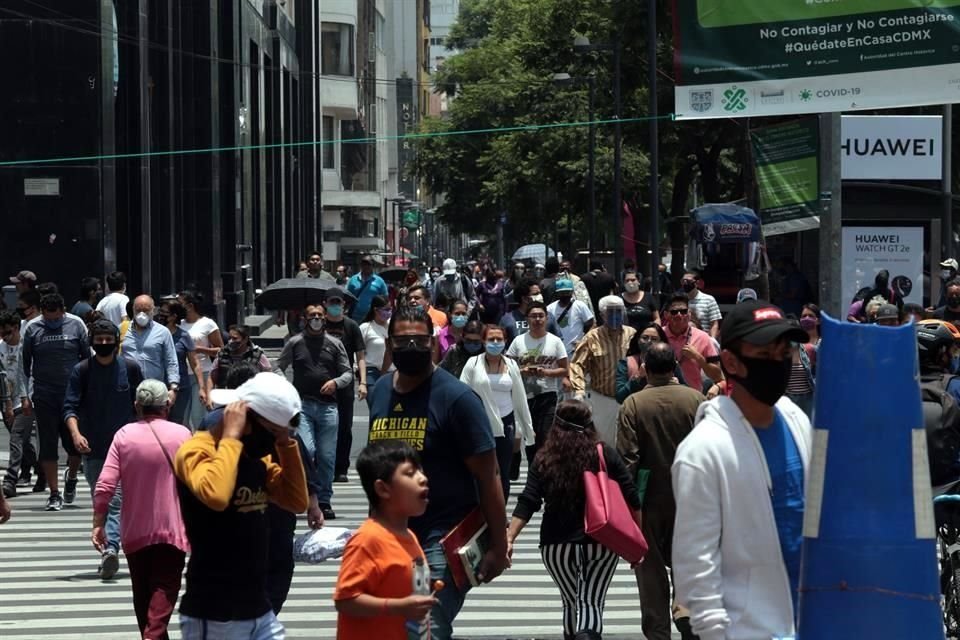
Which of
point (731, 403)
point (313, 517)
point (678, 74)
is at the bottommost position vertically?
point (313, 517)

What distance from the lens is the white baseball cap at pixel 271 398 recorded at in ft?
20.0

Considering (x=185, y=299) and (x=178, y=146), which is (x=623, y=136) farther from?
(x=185, y=299)

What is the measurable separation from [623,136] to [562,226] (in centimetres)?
3254

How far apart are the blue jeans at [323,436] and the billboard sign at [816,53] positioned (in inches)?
150

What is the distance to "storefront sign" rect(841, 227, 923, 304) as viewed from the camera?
23938 mm

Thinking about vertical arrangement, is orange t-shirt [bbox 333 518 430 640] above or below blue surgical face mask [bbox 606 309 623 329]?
below

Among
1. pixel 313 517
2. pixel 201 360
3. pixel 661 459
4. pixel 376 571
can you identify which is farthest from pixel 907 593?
pixel 201 360

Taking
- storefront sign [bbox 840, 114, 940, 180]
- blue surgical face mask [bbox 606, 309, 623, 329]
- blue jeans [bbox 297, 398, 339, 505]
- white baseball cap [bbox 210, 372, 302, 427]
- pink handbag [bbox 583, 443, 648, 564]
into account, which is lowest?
blue jeans [bbox 297, 398, 339, 505]

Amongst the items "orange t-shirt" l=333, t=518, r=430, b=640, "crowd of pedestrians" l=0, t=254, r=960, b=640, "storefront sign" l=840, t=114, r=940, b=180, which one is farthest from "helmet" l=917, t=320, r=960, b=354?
"storefront sign" l=840, t=114, r=940, b=180

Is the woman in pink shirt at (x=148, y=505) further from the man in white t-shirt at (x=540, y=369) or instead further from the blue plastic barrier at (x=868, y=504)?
the man in white t-shirt at (x=540, y=369)

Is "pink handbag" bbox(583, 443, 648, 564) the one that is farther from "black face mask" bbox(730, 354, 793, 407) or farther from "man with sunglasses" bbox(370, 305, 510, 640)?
"black face mask" bbox(730, 354, 793, 407)

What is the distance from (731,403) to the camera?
4961mm

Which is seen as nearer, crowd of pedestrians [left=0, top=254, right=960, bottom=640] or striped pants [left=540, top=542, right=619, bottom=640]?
crowd of pedestrians [left=0, top=254, right=960, bottom=640]

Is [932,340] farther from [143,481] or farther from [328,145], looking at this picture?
[328,145]
